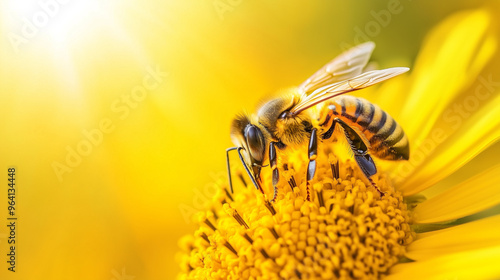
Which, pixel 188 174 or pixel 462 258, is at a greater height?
pixel 188 174

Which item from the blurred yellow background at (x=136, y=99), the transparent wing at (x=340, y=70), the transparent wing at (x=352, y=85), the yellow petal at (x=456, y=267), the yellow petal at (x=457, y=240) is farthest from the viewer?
the blurred yellow background at (x=136, y=99)

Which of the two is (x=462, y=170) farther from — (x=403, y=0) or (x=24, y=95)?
(x=24, y=95)

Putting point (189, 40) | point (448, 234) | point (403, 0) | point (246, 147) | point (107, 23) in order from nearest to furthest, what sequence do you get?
point (448, 234) → point (246, 147) → point (403, 0) → point (107, 23) → point (189, 40)

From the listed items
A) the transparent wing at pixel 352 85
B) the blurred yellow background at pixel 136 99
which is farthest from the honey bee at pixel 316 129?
the blurred yellow background at pixel 136 99

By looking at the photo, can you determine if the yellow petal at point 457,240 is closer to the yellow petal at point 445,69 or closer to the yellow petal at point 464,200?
the yellow petal at point 464,200

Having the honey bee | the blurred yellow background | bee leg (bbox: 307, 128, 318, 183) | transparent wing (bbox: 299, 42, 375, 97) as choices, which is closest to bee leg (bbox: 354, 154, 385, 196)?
the honey bee

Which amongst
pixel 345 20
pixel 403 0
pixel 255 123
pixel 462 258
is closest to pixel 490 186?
pixel 462 258

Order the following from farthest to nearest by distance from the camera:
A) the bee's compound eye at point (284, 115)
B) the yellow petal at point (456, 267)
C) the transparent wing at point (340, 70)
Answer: the transparent wing at point (340, 70), the bee's compound eye at point (284, 115), the yellow petal at point (456, 267)

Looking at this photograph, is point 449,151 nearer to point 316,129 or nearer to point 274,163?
point 316,129
